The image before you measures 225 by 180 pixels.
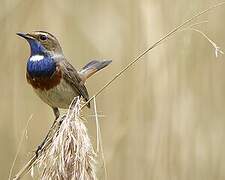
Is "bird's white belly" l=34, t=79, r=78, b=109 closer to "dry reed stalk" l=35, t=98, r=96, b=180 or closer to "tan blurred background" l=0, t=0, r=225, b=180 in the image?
"tan blurred background" l=0, t=0, r=225, b=180

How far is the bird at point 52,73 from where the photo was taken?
266 centimetres

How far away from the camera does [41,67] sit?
2.69 meters

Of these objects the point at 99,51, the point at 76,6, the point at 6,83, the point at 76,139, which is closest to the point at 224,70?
the point at 99,51

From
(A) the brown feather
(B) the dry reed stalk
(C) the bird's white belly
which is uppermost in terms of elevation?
(A) the brown feather

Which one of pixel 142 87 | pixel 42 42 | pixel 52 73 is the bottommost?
pixel 142 87

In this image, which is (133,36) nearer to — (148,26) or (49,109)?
(148,26)

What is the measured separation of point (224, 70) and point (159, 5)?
1.70 feet

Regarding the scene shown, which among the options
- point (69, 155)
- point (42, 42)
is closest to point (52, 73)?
point (42, 42)

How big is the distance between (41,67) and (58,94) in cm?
19

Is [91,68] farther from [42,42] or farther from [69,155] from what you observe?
[69,155]

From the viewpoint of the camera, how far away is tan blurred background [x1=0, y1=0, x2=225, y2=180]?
2848 millimetres

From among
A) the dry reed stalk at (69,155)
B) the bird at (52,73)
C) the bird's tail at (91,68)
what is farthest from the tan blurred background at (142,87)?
the dry reed stalk at (69,155)

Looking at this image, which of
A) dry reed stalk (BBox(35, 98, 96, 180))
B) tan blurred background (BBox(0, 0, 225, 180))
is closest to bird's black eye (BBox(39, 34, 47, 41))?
tan blurred background (BBox(0, 0, 225, 180))

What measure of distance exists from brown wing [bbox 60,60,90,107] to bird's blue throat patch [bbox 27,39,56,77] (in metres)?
0.08
